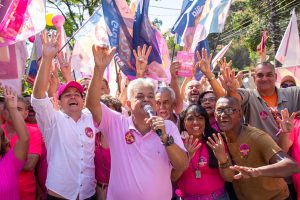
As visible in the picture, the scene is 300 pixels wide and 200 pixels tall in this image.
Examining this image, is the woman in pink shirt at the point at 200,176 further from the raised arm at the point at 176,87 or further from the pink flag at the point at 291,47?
the pink flag at the point at 291,47

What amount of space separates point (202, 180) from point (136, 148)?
841 millimetres

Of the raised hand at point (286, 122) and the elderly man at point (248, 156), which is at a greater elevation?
the raised hand at point (286, 122)

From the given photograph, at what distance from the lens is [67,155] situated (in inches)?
135

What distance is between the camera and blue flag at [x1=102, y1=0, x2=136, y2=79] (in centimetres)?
542

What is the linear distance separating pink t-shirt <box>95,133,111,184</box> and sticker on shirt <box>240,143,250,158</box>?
1.29 meters

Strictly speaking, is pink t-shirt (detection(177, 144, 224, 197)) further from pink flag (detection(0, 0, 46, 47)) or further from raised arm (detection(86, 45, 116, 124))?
pink flag (detection(0, 0, 46, 47))

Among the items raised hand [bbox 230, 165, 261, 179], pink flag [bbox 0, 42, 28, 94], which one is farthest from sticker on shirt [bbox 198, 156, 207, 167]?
pink flag [bbox 0, 42, 28, 94]

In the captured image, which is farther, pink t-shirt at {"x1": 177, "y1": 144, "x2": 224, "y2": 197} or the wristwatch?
pink t-shirt at {"x1": 177, "y1": 144, "x2": 224, "y2": 197}

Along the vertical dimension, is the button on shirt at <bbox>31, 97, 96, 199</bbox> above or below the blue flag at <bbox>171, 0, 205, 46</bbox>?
below

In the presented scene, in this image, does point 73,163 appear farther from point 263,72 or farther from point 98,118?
point 263,72

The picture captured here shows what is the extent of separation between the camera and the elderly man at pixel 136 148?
3.00m

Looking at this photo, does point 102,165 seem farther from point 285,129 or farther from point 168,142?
point 285,129

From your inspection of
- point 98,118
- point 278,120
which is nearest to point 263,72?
point 278,120

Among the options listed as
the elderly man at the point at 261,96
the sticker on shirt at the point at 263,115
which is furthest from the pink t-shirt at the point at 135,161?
the sticker on shirt at the point at 263,115
